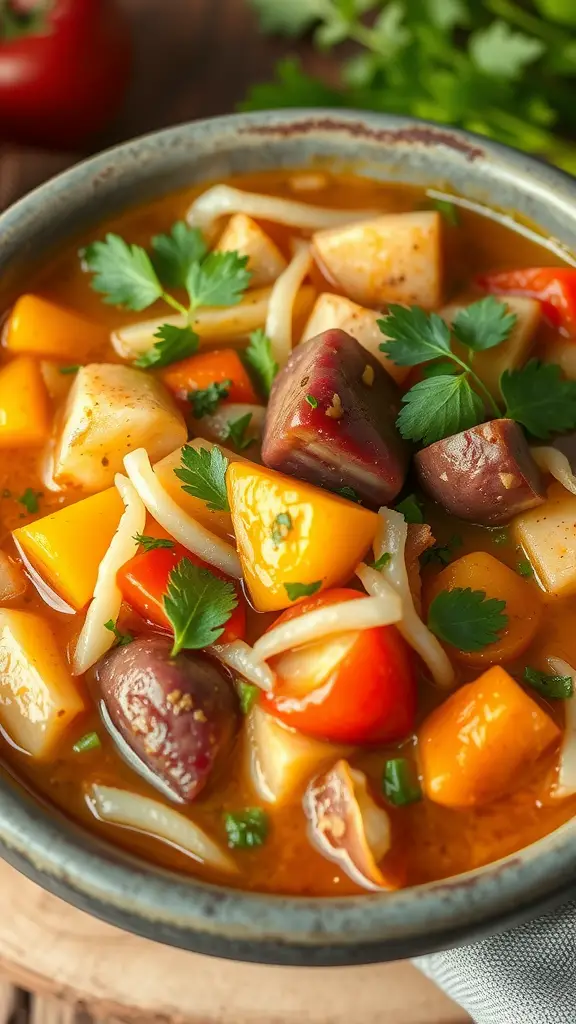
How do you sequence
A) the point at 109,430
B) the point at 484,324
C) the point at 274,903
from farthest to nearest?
the point at 484,324, the point at 109,430, the point at 274,903

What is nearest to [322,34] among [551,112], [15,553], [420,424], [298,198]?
[551,112]

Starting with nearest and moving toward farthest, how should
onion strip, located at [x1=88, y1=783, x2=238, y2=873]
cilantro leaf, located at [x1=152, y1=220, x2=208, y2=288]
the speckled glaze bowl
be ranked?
1. the speckled glaze bowl
2. onion strip, located at [x1=88, y1=783, x2=238, y2=873]
3. cilantro leaf, located at [x1=152, y1=220, x2=208, y2=288]

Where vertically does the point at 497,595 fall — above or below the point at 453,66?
below

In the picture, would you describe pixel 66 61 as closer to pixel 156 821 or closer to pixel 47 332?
pixel 47 332

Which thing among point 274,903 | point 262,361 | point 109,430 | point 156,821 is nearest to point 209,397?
point 262,361

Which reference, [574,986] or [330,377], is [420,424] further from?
[574,986]

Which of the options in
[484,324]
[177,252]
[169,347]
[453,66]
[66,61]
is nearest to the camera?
[484,324]

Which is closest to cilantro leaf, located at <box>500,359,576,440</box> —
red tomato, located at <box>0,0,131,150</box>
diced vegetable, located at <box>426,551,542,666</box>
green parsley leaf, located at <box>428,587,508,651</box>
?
diced vegetable, located at <box>426,551,542,666</box>

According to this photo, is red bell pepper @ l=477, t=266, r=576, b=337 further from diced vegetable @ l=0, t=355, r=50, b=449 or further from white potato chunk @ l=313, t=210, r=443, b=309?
diced vegetable @ l=0, t=355, r=50, b=449
